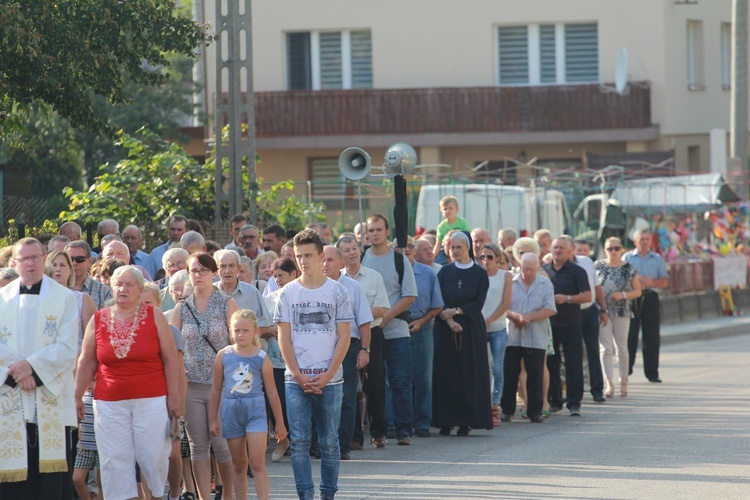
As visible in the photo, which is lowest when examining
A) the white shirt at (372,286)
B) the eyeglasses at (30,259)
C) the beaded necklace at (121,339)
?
the beaded necklace at (121,339)

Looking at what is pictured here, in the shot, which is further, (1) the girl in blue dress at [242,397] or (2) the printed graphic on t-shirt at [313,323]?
(2) the printed graphic on t-shirt at [313,323]

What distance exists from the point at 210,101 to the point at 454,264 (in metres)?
24.1

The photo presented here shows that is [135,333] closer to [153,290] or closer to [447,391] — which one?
[153,290]

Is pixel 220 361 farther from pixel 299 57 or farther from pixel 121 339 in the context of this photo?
pixel 299 57

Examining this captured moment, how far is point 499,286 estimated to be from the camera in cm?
1448

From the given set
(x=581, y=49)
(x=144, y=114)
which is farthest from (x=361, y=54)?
(x=144, y=114)

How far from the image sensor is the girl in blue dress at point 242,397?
9.51 m

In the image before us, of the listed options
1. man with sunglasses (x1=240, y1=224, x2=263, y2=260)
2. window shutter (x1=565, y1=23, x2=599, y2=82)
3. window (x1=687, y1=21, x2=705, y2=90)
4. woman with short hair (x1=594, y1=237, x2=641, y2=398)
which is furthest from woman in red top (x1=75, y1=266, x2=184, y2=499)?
window (x1=687, y1=21, x2=705, y2=90)

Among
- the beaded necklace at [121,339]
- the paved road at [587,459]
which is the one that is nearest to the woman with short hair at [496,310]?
the paved road at [587,459]

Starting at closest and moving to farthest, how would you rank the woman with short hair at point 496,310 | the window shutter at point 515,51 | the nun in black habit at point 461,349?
the nun in black habit at point 461,349 → the woman with short hair at point 496,310 → the window shutter at point 515,51

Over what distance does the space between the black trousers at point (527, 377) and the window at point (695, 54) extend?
78.9 feet

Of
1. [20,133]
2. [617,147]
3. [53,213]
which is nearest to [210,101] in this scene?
[617,147]

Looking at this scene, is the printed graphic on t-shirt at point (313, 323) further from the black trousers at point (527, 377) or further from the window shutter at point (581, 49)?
the window shutter at point (581, 49)

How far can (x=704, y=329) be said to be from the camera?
992 inches
